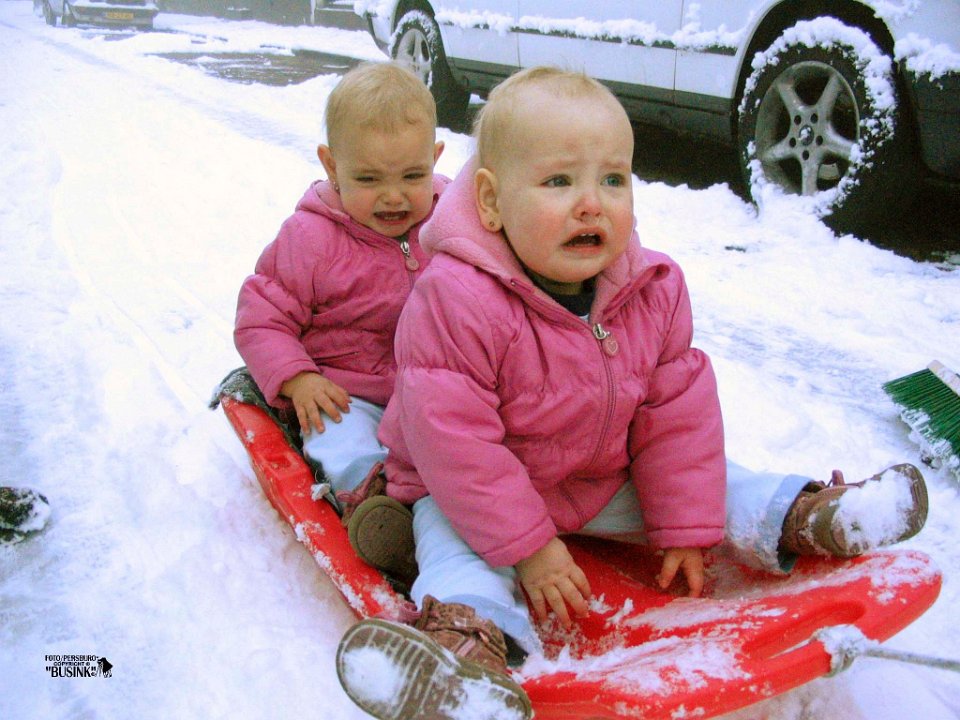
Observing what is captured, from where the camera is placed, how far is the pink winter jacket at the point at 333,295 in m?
2.25

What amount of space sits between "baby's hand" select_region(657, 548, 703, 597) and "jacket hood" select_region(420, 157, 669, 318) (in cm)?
51

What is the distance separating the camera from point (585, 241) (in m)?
1.66

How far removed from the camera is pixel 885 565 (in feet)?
4.78

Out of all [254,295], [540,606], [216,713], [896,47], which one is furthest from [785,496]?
[896,47]

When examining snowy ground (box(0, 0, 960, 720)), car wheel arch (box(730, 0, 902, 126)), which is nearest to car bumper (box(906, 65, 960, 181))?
car wheel arch (box(730, 0, 902, 126))

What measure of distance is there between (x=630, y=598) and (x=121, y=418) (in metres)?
1.59

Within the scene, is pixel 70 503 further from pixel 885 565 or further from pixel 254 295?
pixel 885 565

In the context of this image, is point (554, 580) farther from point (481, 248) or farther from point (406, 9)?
point (406, 9)

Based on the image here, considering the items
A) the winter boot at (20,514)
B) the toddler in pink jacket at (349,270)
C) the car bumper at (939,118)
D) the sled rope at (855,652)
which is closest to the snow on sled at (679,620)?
the sled rope at (855,652)

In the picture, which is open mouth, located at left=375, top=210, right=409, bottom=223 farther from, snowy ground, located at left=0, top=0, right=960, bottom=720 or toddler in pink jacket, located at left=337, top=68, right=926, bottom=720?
snowy ground, located at left=0, top=0, right=960, bottom=720

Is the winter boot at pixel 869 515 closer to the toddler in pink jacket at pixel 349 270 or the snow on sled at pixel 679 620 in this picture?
the snow on sled at pixel 679 620

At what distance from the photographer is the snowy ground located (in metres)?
1.65

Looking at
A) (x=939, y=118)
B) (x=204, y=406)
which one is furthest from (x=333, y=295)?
(x=939, y=118)

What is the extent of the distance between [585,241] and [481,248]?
7.8 inches
